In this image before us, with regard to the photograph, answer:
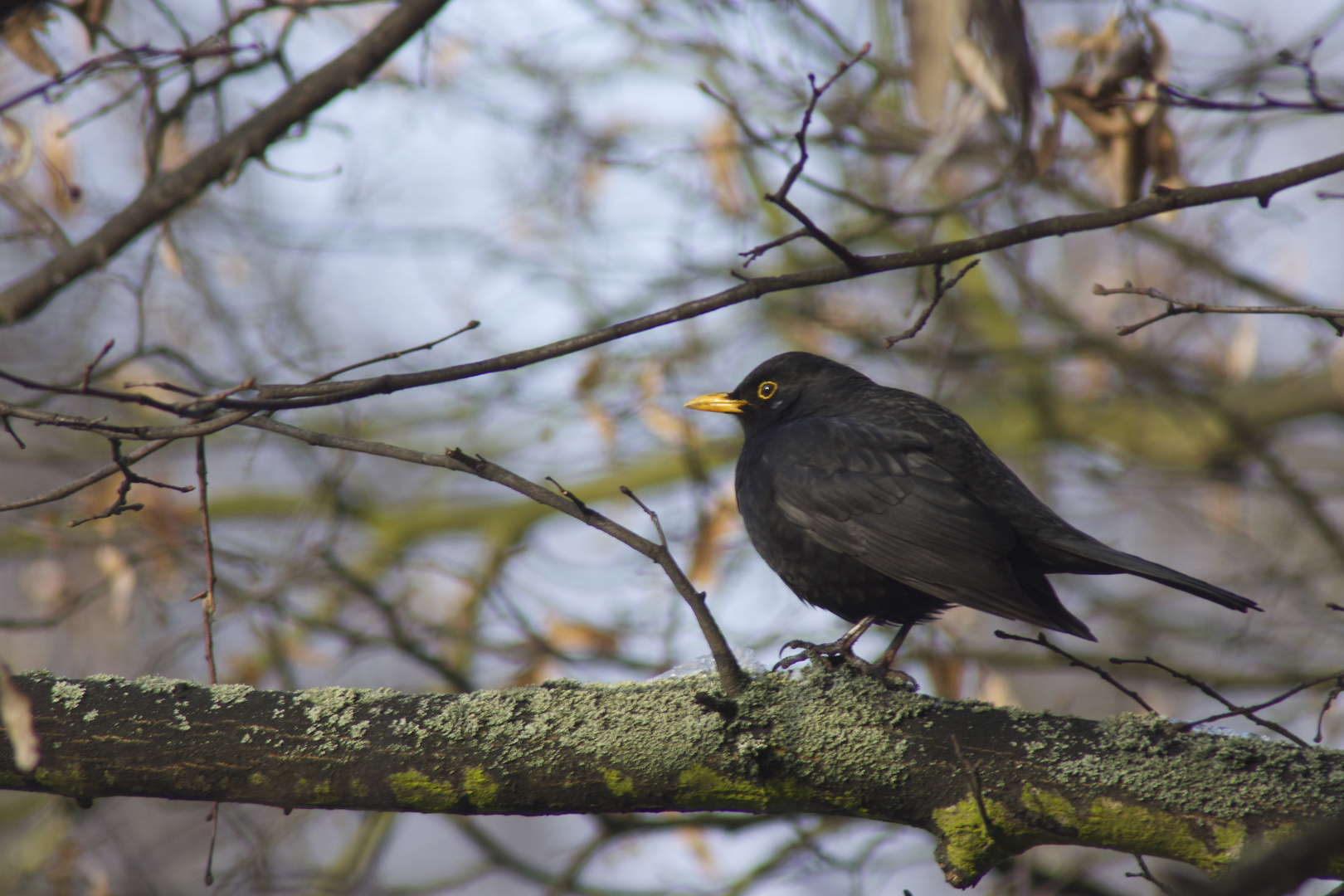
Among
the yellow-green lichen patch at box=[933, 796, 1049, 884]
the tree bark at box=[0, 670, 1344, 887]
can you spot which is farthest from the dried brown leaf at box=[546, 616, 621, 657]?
the yellow-green lichen patch at box=[933, 796, 1049, 884]

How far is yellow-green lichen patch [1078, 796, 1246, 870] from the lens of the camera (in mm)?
2283

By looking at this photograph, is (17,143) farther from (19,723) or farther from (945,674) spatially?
(945,674)

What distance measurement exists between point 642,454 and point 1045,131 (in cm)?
468

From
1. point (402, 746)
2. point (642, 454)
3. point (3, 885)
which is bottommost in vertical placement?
point (402, 746)

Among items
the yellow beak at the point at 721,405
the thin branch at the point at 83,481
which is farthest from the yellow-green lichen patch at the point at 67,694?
the yellow beak at the point at 721,405

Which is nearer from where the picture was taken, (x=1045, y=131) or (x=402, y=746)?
(x=402, y=746)

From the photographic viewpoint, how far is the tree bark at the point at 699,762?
2318mm

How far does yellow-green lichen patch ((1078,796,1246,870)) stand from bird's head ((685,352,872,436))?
Answer: 2.24 metres

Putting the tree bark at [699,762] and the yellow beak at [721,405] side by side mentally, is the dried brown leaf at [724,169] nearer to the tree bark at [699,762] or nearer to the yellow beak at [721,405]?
the yellow beak at [721,405]

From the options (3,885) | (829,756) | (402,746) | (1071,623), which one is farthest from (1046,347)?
(3,885)

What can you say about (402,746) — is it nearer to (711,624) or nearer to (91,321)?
(711,624)

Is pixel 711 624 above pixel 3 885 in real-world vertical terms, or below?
below

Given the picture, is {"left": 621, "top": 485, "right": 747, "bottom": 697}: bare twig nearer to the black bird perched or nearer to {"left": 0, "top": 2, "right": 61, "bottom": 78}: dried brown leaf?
the black bird perched

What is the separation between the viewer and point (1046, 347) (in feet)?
22.5
